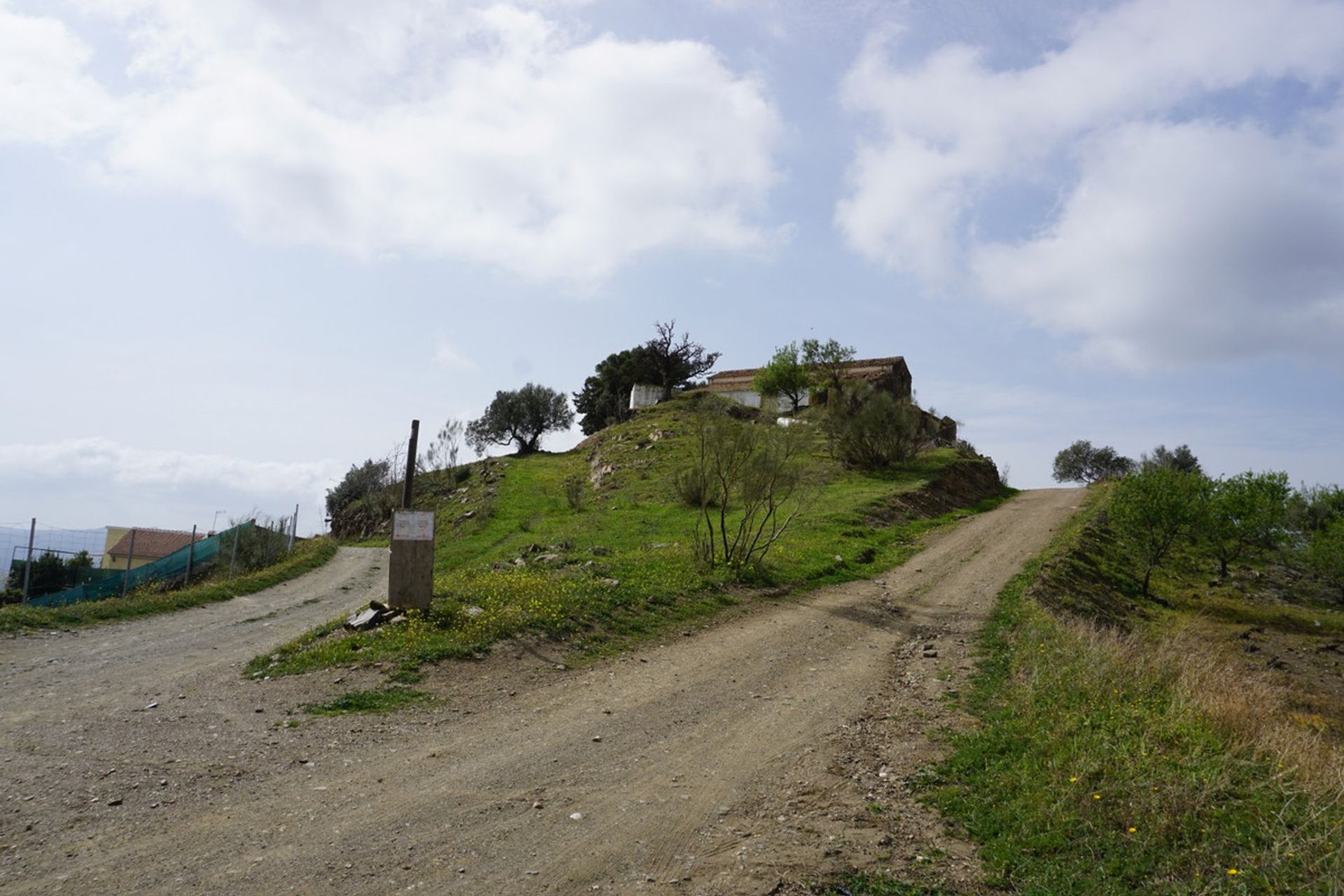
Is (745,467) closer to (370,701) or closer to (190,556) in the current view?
(370,701)

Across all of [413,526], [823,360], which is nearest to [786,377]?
[823,360]

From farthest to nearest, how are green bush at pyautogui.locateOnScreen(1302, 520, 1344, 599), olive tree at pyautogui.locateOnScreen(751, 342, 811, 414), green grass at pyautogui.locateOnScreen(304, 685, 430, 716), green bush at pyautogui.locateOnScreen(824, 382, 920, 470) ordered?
olive tree at pyautogui.locateOnScreen(751, 342, 811, 414)
green bush at pyautogui.locateOnScreen(824, 382, 920, 470)
green bush at pyautogui.locateOnScreen(1302, 520, 1344, 599)
green grass at pyautogui.locateOnScreen(304, 685, 430, 716)

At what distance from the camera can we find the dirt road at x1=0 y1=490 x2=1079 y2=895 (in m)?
5.35

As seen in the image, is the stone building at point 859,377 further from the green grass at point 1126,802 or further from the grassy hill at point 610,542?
the green grass at point 1126,802

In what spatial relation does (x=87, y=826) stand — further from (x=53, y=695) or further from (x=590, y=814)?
(x=53, y=695)

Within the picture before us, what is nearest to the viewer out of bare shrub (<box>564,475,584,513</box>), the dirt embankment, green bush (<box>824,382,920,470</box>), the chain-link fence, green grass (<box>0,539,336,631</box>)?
green grass (<box>0,539,336,631</box>)

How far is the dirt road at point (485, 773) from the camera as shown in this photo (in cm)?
535

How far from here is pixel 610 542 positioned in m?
25.4

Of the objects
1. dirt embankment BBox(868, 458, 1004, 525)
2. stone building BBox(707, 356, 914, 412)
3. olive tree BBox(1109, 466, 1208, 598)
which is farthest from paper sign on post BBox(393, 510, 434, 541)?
stone building BBox(707, 356, 914, 412)

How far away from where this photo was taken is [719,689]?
1062 cm

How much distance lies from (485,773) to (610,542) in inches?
716

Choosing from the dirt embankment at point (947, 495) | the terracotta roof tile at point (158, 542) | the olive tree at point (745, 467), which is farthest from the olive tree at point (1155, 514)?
the terracotta roof tile at point (158, 542)

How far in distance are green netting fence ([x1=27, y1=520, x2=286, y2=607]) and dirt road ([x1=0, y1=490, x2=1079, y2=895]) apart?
19.7 feet

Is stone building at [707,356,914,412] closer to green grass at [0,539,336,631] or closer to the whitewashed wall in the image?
the whitewashed wall
